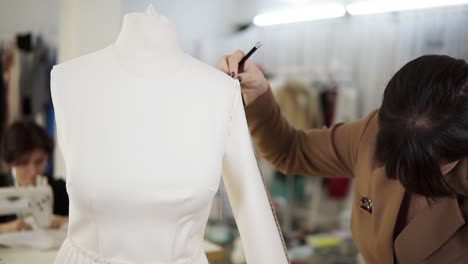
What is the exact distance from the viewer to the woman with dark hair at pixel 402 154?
908 millimetres

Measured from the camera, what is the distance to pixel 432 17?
264 cm

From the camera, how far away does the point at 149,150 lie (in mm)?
865

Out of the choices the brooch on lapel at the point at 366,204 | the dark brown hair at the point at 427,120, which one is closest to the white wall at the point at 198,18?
the brooch on lapel at the point at 366,204

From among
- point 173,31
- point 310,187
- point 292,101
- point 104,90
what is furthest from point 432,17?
point 104,90

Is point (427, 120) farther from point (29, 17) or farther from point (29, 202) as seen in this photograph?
point (29, 17)

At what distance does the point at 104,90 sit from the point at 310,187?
8.28ft

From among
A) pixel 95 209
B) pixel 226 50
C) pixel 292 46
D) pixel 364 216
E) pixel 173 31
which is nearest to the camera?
pixel 95 209

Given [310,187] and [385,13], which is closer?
[385,13]

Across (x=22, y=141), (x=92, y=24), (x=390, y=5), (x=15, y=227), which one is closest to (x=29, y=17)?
(x=92, y=24)

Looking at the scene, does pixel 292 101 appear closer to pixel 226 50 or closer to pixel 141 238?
pixel 226 50

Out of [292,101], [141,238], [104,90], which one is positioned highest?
[104,90]

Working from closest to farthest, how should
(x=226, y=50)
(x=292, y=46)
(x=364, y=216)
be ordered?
(x=364, y=216)
(x=292, y=46)
(x=226, y=50)

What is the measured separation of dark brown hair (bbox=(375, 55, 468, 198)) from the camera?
899mm

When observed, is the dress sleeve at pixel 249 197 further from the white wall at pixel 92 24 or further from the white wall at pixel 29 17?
the white wall at pixel 29 17
